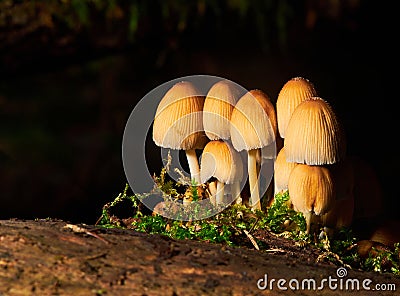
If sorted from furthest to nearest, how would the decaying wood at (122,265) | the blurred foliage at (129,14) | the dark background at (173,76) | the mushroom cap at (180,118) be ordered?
the dark background at (173,76) < the blurred foliage at (129,14) < the mushroom cap at (180,118) < the decaying wood at (122,265)

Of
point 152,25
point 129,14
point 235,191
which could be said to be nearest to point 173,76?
point 152,25

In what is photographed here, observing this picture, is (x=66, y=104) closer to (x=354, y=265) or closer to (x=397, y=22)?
(x=397, y=22)

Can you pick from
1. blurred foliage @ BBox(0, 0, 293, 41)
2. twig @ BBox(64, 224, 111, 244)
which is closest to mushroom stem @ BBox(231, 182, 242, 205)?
twig @ BBox(64, 224, 111, 244)

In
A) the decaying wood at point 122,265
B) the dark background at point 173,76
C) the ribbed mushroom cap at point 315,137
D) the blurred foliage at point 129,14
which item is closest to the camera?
the decaying wood at point 122,265

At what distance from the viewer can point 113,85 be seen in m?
3.11

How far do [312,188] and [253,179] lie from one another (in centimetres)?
16

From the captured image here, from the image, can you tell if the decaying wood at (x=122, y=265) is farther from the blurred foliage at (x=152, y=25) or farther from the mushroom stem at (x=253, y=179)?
the blurred foliage at (x=152, y=25)

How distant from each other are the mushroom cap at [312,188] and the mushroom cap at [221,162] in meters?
0.13

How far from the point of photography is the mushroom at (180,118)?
117 cm

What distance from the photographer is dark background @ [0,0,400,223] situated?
9.37 feet

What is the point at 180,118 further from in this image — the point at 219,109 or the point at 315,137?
the point at 315,137

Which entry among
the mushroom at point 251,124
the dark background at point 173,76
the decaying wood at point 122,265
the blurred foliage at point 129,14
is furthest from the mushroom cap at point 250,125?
the dark background at point 173,76

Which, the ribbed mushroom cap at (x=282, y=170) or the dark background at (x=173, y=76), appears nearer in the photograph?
the ribbed mushroom cap at (x=282, y=170)

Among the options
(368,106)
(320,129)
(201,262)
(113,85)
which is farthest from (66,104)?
(201,262)
